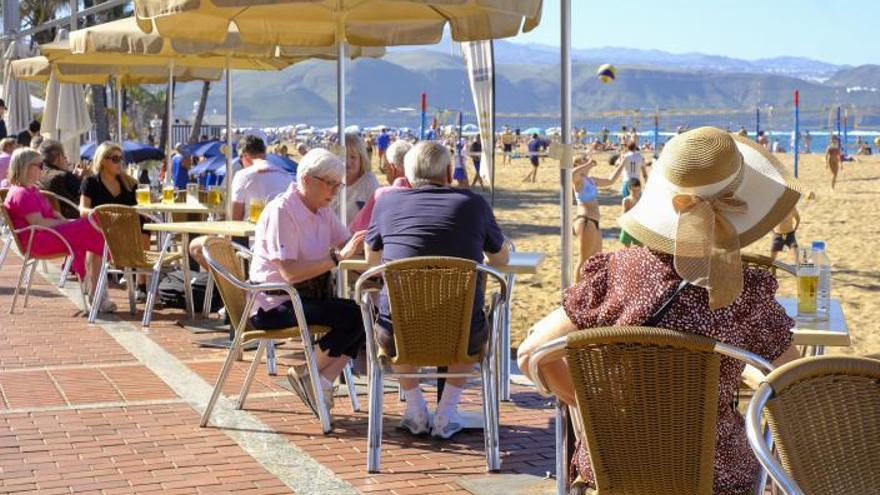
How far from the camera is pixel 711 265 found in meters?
3.06

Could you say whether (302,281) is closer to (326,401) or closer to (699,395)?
(326,401)

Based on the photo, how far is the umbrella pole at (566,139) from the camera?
5191mm

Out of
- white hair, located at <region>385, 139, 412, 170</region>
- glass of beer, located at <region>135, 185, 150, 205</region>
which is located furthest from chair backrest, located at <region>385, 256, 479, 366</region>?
glass of beer, located at <region>135, 185, 150, 205</region>

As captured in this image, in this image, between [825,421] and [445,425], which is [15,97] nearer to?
[445,425]

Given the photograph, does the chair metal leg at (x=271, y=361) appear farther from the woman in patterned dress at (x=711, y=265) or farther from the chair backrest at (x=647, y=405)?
the chair backrest at (x=647, y=405)

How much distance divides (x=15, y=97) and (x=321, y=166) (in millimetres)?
14158

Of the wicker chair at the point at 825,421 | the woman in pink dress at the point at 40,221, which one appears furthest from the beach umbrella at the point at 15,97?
the wicker chair at the point at 825,421

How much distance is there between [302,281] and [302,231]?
0.23 metres

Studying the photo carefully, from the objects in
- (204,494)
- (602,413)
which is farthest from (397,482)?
(602,413)

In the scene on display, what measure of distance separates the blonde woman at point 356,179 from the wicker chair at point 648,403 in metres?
4.92

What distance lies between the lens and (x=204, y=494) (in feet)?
15.6

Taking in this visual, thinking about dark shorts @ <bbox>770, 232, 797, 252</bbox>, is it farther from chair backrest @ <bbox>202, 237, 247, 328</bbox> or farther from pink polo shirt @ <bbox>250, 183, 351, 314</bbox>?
chair backrest @ <bbox>202, 237, 247, 328</bbox>

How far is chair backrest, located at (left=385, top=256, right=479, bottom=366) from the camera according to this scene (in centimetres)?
506

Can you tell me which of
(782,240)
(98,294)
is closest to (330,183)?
(98,294)
